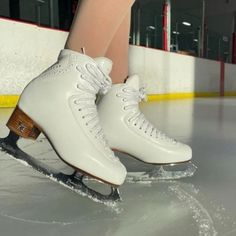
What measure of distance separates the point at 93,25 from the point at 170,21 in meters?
6.38

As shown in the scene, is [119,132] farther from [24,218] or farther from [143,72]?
[143,72]

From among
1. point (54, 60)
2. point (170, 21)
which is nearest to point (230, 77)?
point (170, 21)

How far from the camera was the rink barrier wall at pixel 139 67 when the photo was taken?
127 inches

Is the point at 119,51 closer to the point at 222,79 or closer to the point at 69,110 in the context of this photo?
the point at 69,110

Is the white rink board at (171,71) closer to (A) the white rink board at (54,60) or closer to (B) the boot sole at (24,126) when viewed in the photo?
(A) the white rink board at (54,60)

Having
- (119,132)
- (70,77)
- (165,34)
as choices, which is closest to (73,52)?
(70,77)

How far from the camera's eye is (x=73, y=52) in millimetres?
660

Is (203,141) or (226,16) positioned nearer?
(203,141)

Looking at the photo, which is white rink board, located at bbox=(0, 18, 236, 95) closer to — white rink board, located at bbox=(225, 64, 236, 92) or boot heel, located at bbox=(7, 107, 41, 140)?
white rink board, located at bbox=(225, 64, 236, 92)

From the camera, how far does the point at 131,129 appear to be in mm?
742

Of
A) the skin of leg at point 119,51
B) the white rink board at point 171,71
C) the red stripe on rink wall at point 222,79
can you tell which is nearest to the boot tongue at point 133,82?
the skin of leg at point 119,51

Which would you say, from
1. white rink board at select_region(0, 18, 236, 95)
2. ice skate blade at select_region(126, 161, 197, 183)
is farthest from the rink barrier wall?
ice skate blade at select_region(126, 161, 197, 183)

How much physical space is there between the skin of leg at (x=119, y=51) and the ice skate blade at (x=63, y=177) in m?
0.30

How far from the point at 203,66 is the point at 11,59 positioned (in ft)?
15.0
